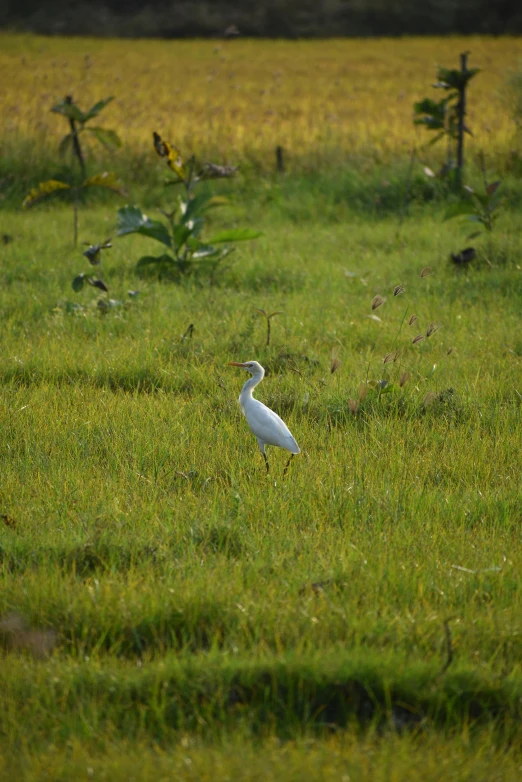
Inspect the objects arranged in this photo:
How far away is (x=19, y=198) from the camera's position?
10.5 metres

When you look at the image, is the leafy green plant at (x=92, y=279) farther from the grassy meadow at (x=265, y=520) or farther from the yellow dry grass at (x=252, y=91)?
the yellow dry grass at (x=252, y=91)

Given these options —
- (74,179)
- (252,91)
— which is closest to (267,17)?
(252,91)

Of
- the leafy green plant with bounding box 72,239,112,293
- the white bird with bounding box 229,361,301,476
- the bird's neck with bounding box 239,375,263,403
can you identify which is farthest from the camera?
the leafy green plant with bounding box 72,239,112,293

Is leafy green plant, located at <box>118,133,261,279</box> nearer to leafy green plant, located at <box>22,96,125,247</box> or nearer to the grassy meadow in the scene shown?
the grassy meadow

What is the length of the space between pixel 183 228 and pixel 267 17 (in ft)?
103

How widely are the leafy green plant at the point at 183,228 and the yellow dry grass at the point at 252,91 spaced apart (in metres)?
4.92

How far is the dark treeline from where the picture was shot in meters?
33.4

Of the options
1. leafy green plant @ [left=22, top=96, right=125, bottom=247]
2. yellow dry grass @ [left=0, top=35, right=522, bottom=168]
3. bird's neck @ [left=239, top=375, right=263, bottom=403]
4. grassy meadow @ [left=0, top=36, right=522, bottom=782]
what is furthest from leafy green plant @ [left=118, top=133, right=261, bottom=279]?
yellow dry grass @ [left=0, top=35, right=522, bottom=168]

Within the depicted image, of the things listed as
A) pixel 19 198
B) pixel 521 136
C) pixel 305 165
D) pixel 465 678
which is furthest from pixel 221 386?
pixel 521 136

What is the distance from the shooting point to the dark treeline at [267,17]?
33.4 meters

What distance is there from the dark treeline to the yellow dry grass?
3.87 metres

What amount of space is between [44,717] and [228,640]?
574 mm

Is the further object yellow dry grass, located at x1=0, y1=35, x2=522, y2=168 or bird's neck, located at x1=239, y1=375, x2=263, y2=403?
yellow dry grass, located at x1=0, y1=35, x2=522, y2=168

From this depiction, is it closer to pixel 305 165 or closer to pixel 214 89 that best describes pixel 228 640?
pixel 305 165
